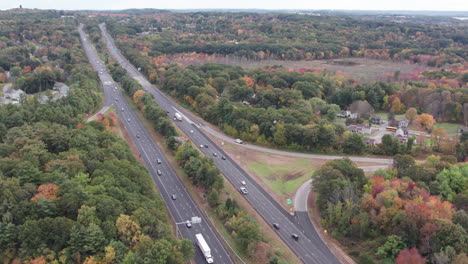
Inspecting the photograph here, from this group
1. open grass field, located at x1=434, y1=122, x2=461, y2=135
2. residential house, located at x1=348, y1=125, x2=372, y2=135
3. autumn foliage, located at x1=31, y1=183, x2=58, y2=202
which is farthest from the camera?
open grass field, located at x1=434, y1=122, x2=461, y2=135

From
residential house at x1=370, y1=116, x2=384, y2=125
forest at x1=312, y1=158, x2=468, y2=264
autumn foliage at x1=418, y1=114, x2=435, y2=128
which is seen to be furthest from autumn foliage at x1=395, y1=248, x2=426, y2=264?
residential house at x1=370, y1=116, x2=384, y2=125

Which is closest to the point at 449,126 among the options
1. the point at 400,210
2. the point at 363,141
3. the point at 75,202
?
the point at 363,141

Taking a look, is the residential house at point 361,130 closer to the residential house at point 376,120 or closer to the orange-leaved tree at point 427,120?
the residential house at point 376,120

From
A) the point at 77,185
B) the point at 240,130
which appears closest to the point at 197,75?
the point at 240,130

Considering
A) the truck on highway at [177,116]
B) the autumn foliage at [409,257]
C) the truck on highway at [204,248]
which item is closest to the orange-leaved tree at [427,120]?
the autumn foliage at [409,257]

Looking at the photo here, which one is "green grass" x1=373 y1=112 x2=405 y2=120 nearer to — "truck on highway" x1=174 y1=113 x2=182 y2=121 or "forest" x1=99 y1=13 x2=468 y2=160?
"forest" x1=99 y1=13 x2=468 y2=160

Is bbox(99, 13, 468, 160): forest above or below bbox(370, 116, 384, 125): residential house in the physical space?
above

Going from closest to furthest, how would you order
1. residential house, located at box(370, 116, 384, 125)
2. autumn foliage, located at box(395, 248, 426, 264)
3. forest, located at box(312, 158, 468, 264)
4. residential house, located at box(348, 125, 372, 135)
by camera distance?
autumn foliage, located at box(395, 248, 426, 264) < forest, located at box(312, 158, 468, 264) < residential house, located at box(348, 125, 372, 135) < residential house, located at box(370, 116, 384, 125)
